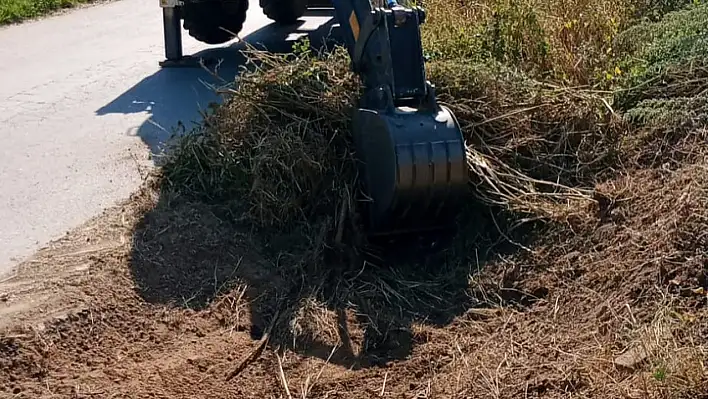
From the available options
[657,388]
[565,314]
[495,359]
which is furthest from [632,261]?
[657,388]

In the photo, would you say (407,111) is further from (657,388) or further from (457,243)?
(657,388)

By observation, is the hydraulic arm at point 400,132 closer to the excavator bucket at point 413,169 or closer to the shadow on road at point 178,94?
the excavator bucket at point 413,169

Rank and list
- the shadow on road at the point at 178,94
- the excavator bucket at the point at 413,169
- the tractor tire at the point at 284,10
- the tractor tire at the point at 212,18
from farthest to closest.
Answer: the tractor tire at the point at 284,10 < the tractor tire at the point at 212,18 < the shadow on road at the point at 178,94 < the excavator bucket at the point at 413,169

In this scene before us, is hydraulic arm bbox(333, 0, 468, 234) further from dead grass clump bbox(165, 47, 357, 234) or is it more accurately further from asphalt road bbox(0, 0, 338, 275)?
asphalt road bbox(0, 0, 338, 275)

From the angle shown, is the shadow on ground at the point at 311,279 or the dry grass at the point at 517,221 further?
the shadow on ground at the point at 311,279

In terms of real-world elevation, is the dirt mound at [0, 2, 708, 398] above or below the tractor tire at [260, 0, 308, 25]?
below

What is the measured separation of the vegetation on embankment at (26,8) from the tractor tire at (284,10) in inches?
139

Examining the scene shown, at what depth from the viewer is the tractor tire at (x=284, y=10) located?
432 inches

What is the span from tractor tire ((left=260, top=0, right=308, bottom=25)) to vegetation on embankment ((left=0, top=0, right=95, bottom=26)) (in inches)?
139

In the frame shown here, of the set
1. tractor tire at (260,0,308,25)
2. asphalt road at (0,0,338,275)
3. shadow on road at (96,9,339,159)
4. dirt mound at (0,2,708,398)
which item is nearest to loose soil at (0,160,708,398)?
dirt mound at (0,2,708,398)

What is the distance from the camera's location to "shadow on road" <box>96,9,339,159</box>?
7555mm

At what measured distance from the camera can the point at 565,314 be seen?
166 inches

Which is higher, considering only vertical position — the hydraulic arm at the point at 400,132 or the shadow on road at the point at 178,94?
the hydraulic arm at the point at 400,132

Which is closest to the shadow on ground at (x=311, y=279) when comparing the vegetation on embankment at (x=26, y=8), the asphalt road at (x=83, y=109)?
the asphalt road at (x=83, y=109)
